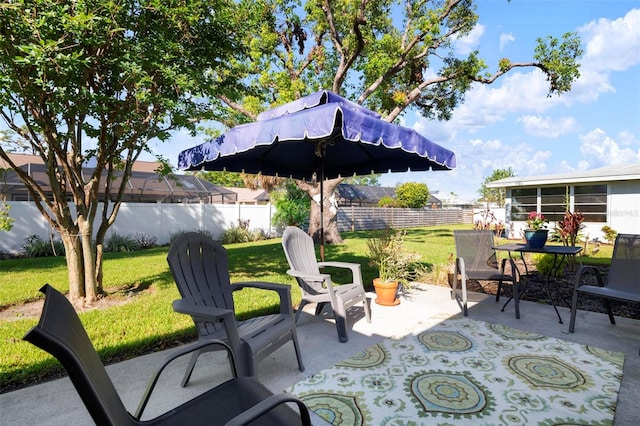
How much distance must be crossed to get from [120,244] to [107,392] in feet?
35.9

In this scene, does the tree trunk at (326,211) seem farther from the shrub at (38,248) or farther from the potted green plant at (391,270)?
the shrub at (38,248)

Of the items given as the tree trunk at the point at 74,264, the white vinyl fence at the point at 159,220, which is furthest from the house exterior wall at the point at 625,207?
the tree trunk at the point at 74,264

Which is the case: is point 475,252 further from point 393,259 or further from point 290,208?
point 290,208

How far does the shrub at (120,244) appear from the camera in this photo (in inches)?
408

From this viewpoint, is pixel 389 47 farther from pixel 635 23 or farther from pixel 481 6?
pixel 635 23

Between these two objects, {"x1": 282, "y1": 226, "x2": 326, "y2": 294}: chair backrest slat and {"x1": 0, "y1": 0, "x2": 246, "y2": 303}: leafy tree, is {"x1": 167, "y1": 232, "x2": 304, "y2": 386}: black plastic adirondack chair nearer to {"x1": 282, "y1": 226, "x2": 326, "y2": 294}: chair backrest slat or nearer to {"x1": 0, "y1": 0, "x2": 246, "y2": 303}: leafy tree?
{"x1": 282, "y1": 226, "x2": 326, "y2": 294}: chair backrest slat

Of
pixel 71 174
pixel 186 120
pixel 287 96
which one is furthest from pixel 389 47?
pixel 71 174

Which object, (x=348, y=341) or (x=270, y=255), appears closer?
(x=348, y=341)

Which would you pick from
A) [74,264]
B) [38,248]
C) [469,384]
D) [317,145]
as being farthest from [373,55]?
[38,248]

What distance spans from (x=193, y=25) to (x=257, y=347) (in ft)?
14.2

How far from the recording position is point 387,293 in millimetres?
4520

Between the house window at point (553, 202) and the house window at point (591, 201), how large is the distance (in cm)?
45

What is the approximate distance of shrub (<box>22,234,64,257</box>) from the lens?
908 centimetres

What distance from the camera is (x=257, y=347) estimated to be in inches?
88.8
